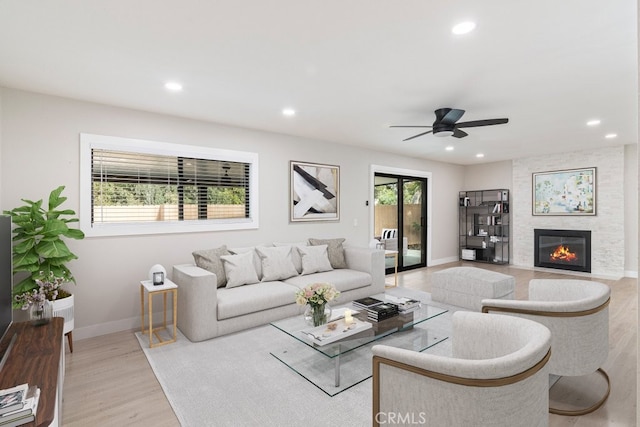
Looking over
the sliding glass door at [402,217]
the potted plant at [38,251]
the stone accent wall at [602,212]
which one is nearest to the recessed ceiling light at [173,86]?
the potted plant at [38,251]

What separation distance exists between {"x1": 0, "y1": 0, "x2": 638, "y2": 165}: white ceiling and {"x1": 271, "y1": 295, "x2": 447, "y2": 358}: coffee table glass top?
219 centimetres

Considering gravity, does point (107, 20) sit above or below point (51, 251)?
above

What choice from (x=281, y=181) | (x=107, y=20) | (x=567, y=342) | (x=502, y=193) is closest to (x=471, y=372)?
(x=567, y=342)

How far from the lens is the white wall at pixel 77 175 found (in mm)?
3133

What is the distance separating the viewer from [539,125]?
457cm

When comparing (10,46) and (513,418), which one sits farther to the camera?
(10,46)

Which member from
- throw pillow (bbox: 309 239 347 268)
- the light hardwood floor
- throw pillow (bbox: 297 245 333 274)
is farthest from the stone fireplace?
throw pillow (bbox: 297 245 333 274)

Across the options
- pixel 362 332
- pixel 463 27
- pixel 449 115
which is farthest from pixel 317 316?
pixel 449 115

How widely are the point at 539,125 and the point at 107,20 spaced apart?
511cm

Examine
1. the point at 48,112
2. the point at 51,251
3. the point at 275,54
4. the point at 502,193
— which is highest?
the point at 275,54

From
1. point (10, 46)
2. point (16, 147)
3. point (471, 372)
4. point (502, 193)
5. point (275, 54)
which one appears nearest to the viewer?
point (471, 372)

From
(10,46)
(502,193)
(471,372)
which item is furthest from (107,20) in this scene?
(502,193)

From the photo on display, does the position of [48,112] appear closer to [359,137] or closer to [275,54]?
[275,54]

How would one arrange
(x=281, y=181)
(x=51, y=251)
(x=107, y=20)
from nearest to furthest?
(x=107, y=20) < (x=51, y=251) < (x=281, y=181)
